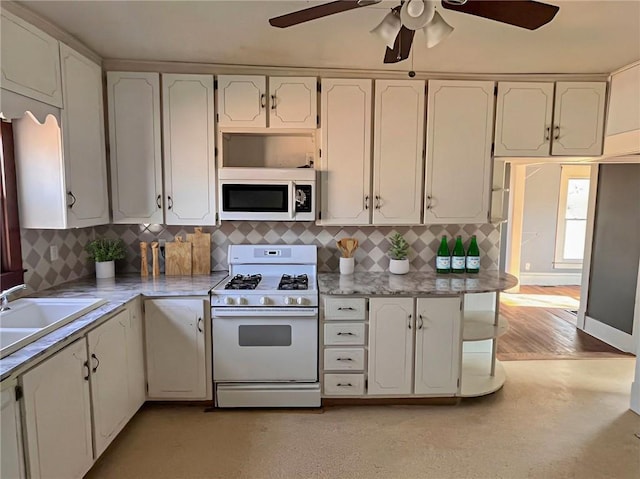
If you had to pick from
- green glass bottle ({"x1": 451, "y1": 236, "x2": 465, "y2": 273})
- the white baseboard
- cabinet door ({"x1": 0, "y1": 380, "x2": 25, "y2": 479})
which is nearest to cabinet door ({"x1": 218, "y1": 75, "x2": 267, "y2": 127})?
green glass bottle ({"x1": 451, "y1": 236, "x2": 465, "y2": 273})

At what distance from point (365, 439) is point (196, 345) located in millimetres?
1251

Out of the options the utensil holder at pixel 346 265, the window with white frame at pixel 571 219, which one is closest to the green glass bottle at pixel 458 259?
the utensil holder at pixel 346 265

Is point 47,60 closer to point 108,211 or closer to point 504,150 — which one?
point 108,211

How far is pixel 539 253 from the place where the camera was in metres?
6.71

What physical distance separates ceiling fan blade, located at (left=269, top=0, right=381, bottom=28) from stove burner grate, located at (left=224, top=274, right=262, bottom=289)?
5.43ft

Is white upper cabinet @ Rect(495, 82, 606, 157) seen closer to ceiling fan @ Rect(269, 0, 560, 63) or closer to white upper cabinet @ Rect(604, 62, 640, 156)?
white upper cabinet @ Rect(604, 62, 640, 156)

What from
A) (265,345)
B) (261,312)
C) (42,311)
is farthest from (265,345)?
(42,311)

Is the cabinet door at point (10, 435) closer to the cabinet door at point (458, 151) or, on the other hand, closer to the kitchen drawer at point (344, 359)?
the kitchen drawer at point (344, 359)

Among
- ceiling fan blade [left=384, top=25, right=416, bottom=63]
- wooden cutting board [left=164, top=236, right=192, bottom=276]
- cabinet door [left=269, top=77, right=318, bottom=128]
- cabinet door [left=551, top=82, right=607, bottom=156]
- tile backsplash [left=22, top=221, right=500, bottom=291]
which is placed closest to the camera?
ceiling fan blade [left=384, top=25, right=416, bottom=63]

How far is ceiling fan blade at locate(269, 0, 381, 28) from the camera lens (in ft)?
4.57

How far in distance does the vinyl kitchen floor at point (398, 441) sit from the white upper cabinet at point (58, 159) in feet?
4.70

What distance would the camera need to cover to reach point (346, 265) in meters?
3.01

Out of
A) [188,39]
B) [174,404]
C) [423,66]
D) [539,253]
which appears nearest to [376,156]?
[423,66]

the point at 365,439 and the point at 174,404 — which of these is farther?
the point at 174,404
